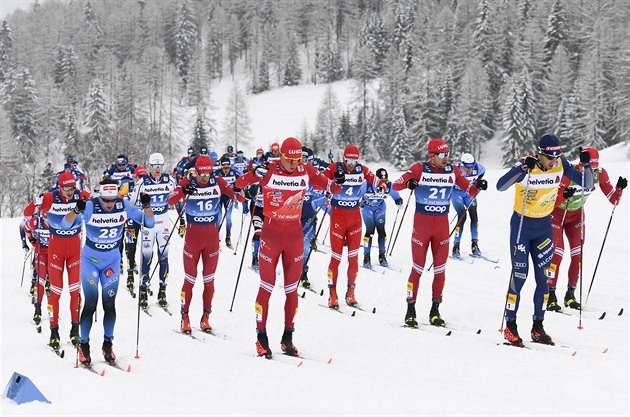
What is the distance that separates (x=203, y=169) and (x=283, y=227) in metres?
2.21

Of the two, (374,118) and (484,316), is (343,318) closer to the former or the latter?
(484,316)

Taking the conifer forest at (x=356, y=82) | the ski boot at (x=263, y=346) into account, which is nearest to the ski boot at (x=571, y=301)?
the ski boot at (x=263, y=346)

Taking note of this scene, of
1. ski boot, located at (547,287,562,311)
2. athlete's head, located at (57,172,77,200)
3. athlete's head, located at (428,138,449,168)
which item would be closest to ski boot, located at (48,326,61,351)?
athlete's head, located at (57,172,77,200)

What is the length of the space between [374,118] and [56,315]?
63.2 metres

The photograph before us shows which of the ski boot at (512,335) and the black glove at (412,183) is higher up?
the black glove at (412,183)

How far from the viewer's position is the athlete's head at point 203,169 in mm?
8734

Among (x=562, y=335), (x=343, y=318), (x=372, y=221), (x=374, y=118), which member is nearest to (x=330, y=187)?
(x=343, y=318)

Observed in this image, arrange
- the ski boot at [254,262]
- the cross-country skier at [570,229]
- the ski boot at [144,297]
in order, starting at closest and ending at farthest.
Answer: the cross-country skier at [570,229], the ski boot at [144,297], the ski boot at [254,262]

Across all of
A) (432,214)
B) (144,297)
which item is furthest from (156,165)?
(432,214)

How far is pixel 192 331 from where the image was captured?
852cm

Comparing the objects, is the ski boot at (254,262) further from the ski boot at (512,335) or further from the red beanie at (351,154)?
the ski boot at (512,335)

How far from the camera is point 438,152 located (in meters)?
8.48

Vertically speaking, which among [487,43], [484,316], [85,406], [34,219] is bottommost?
[484,316]

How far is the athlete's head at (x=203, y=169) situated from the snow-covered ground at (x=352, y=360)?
235cm
